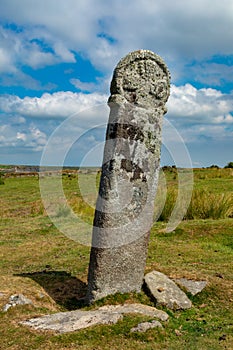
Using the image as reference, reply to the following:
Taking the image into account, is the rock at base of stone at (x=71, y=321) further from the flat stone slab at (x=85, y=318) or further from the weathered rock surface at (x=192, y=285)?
the weathered rock surface at (x=192, y=285)

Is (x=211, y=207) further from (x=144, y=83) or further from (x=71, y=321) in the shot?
(x=71, y=321)

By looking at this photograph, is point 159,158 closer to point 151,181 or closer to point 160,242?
point 151,181

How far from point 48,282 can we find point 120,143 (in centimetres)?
360

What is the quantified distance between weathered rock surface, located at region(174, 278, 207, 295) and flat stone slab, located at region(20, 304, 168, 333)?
1392 mm

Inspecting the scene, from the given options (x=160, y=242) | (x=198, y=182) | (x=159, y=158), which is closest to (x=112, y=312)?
(x=159, y=158)

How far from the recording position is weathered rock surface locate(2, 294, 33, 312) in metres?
7.47

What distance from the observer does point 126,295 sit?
8.16 metres

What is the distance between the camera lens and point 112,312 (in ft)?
23.7

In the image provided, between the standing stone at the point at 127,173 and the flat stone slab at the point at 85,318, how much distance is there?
782mm

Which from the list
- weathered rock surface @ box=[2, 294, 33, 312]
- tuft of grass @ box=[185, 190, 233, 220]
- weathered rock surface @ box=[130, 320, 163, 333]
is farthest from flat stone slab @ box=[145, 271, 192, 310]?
tuft of grass @ box=[185, 190, 233, 220]

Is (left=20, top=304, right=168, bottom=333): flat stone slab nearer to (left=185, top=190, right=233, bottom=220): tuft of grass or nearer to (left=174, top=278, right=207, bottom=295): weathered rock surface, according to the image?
(left=174, top=278, right=207, bottom=295): weathered rock surface

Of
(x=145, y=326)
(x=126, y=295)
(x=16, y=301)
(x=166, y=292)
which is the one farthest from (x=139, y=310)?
(x=16, y=301)

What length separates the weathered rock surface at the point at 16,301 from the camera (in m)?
7.47

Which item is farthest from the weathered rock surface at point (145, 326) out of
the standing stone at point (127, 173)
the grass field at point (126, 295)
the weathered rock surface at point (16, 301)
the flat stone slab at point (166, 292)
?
the weathered rock surface at point (16, 301)
